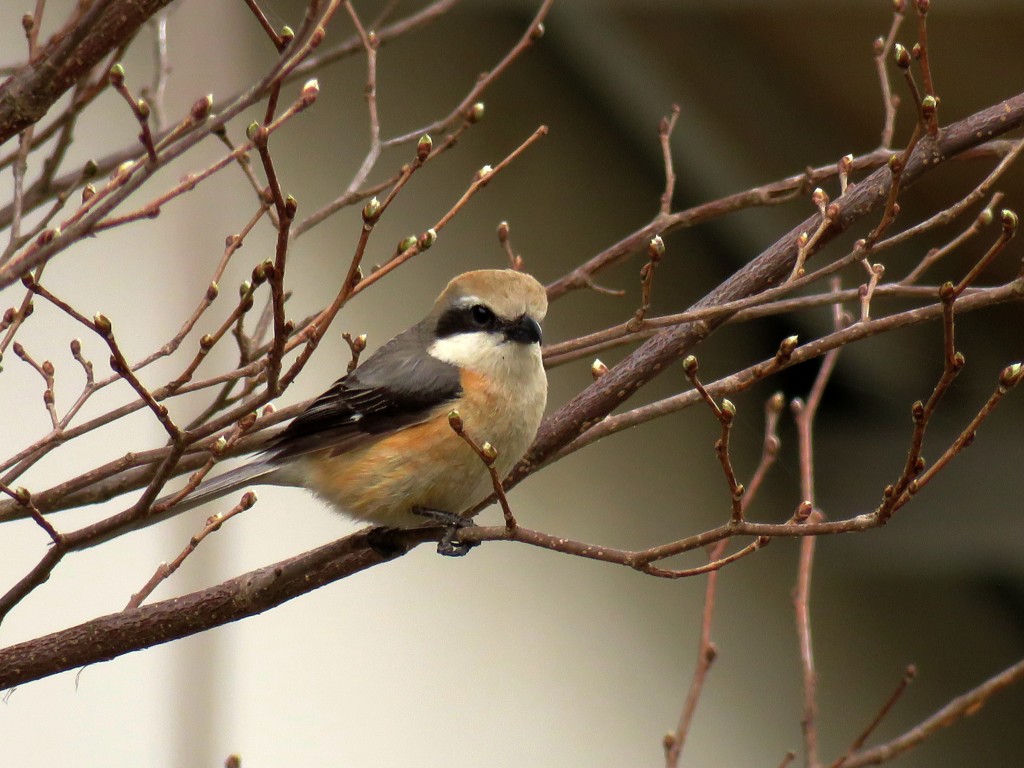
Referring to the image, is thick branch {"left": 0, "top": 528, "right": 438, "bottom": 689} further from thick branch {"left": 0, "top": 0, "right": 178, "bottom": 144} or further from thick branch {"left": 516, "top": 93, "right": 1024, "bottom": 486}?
thick branch {"left": 0, "top": 0, "right": 178, "bottom": 144}

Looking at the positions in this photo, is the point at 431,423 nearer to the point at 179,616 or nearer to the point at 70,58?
the point at 179,616

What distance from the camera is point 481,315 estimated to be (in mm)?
2979

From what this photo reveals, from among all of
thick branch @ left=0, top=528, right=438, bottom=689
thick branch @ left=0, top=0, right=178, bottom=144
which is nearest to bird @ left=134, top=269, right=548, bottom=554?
thick branch @ left=0, top=528, right=438, bottom=689

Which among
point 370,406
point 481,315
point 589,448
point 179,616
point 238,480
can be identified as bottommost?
point 179,616

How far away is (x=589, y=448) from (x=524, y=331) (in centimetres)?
304

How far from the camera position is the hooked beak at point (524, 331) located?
287 centimetres

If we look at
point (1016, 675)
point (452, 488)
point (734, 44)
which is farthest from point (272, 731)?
point (734, 44)

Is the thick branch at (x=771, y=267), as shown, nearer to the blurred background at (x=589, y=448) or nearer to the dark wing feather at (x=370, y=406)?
the dark wing feather at (x=370, y=406)

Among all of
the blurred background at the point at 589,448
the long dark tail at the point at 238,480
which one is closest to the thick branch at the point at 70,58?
the long dark tail at the point at 238,480

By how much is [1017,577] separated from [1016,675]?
3.71 metres

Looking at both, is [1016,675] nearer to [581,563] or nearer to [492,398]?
[492,398]

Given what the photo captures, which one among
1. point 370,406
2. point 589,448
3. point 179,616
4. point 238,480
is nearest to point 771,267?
point 370,406

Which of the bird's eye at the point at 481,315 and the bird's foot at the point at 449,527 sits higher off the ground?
the bird's eye at the point at 481,315

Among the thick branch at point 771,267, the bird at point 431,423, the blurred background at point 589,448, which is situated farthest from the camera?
the blurred background at point 589,448
